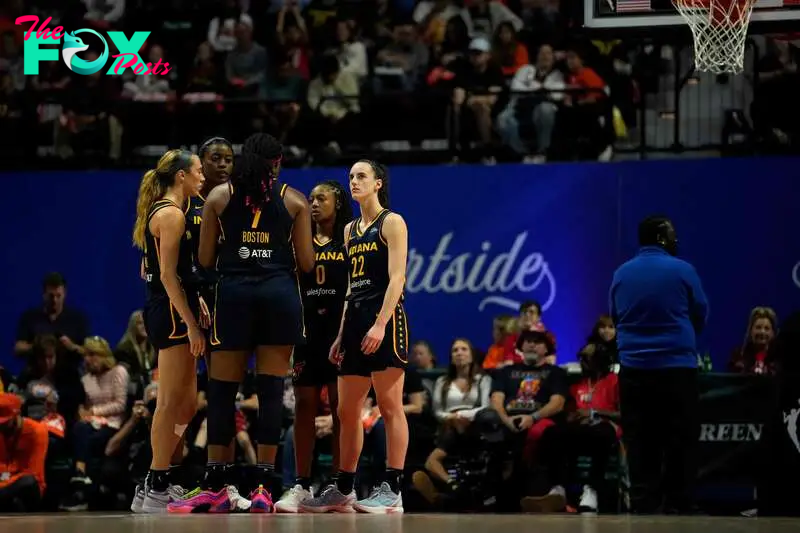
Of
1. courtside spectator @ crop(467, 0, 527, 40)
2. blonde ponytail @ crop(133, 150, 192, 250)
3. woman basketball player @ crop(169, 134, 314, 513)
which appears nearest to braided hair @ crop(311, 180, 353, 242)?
woman basketball player @ crop(169, 134, 314, 513)

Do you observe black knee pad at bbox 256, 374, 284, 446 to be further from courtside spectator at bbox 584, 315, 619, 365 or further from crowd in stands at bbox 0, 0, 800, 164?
crowd in stands at bbox 0, 0, 800, 164

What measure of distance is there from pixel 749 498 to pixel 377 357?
4452 mm

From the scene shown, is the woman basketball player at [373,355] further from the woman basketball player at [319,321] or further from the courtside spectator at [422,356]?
the courtside spectator at [422,356]

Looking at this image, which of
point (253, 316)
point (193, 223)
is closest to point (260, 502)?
point (253, 316)

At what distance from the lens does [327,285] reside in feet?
27.1

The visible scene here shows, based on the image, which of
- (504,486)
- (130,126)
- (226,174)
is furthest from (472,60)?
(226,174)

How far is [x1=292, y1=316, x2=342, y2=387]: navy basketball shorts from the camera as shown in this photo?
820cm

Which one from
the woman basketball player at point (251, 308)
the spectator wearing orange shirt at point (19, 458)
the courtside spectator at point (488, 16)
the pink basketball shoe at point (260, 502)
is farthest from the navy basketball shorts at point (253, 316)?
the courtside spectator at point (488, 16)

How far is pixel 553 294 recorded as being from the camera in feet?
43.4

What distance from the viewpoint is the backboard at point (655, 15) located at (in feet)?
31.0

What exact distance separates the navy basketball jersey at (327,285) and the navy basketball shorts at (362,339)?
332 mm

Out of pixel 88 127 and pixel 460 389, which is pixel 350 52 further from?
pixel 460 389

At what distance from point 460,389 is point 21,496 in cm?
354

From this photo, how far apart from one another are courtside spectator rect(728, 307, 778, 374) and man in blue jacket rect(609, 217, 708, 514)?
10.7ft
